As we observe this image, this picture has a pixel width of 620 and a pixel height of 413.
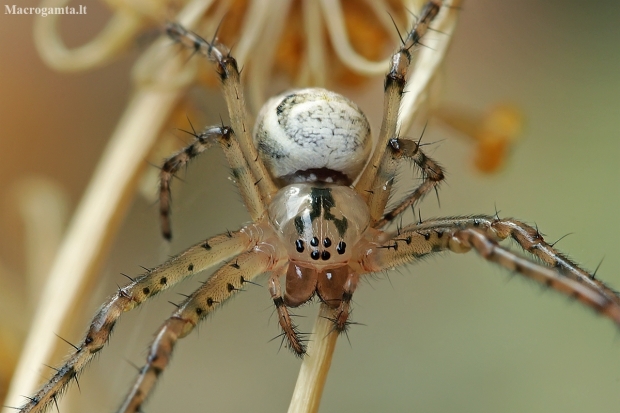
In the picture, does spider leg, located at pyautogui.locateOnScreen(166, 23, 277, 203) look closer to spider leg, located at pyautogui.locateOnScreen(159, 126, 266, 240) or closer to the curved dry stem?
spider leg, located at pyautogui.locateOnScreen(159, 126, 266, 240)

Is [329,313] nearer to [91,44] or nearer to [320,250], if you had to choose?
[320,250]

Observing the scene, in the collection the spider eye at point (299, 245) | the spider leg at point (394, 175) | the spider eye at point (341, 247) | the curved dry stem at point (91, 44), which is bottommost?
the spider eye at point (299, 245)

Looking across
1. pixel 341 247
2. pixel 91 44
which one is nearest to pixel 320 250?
pixel 341 247

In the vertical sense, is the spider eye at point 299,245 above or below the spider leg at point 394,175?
below

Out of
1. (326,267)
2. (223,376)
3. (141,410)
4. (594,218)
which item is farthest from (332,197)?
(594,218)

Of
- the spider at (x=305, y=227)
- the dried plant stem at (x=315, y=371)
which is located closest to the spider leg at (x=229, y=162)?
the spider at (x=305, y=227)

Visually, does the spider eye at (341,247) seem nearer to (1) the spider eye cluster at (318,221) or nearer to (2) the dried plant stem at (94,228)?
(1) the spider eye cluster at (318,221)

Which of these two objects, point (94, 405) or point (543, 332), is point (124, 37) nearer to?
point (94, 405)
